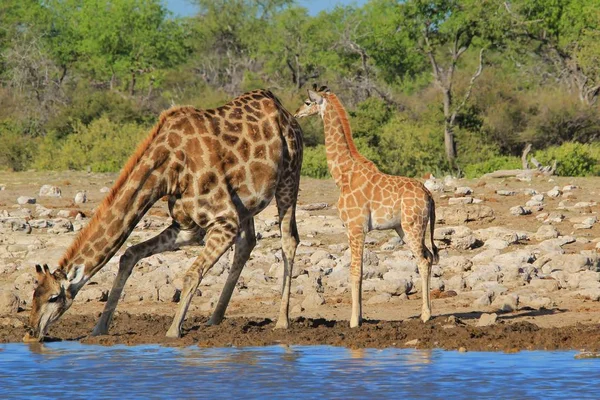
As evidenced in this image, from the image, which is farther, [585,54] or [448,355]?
[585,54]

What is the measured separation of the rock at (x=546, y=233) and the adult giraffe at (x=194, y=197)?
5.67m

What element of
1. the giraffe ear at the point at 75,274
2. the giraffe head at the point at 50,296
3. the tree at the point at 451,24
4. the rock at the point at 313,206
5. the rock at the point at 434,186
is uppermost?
the tree at the point at 451,24

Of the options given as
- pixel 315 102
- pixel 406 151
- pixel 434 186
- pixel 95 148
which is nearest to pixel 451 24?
pixel 406 151

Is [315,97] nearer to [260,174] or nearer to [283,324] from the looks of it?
[260,174]

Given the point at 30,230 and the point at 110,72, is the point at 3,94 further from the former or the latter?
the point at 30,230

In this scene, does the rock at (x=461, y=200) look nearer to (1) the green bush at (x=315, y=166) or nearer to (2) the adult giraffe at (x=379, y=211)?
(2) the adult giraffe at (x=379, y=211)

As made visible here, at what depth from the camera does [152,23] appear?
6272cm

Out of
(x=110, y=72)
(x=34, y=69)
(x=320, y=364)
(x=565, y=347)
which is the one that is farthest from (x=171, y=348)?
(x=110, y=72)

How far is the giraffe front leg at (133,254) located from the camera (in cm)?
1084

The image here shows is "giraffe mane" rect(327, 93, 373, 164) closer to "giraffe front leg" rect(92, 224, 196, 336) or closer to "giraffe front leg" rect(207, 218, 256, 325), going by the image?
"giraffe front leg" rect(207, 218, 256, 325)

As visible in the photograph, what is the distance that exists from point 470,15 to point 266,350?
30.3 m

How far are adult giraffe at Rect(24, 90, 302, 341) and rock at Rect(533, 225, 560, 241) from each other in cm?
567

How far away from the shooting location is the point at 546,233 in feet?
53.7

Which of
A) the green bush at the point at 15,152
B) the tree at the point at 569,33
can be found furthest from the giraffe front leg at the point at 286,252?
the tree at the point at 569,33
